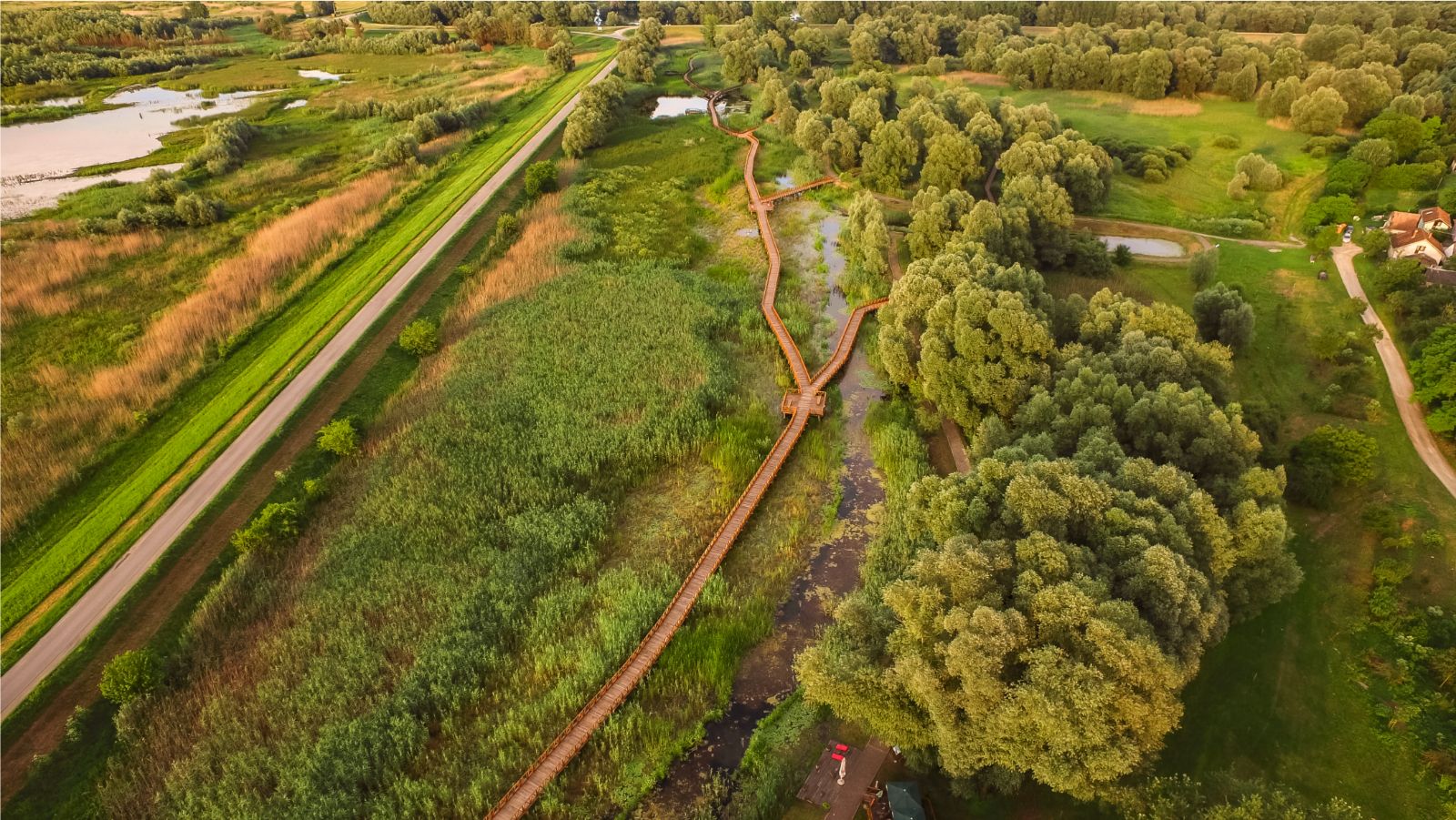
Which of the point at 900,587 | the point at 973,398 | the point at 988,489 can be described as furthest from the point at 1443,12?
the point at 900,587

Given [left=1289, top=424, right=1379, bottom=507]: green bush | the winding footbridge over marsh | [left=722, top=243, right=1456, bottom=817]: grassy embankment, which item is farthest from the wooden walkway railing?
[left=1289, top=424, right=1379, bottom=507]: green bush

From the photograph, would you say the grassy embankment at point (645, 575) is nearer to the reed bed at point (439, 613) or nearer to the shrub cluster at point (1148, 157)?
the reed bed at point (439, 613)

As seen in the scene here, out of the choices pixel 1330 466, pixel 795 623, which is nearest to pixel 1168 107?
pixel 1330 466

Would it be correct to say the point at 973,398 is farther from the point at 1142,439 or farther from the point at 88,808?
the point at 88,808

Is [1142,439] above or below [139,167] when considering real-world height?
below

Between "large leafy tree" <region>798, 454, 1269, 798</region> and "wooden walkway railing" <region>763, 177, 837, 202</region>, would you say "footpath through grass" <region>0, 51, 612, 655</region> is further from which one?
"large leafy tree" <region>798, 454, 1269, 798</region>
